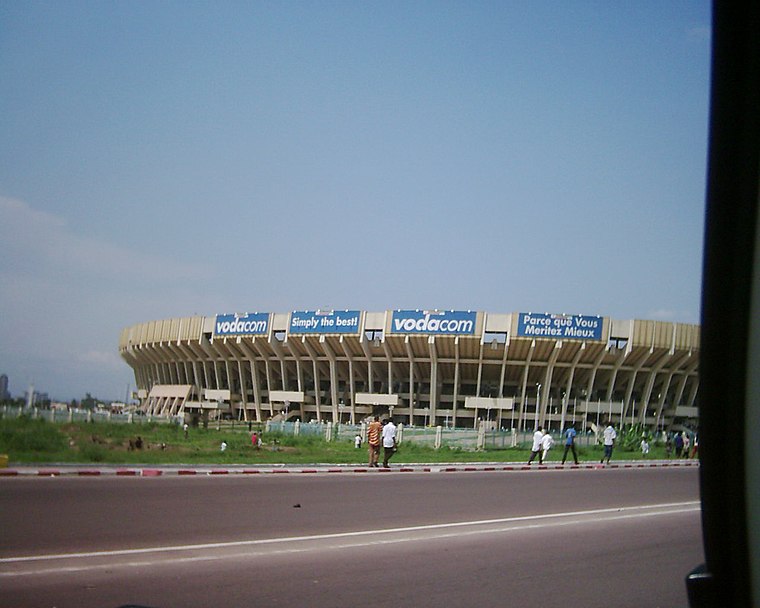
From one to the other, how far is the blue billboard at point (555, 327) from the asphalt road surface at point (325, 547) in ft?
166

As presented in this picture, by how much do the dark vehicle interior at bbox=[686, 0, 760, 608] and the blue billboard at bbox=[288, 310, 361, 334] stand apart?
67465 millimetres

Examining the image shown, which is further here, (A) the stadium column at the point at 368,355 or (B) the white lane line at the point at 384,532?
(A) the stadium column at the point at 368,355

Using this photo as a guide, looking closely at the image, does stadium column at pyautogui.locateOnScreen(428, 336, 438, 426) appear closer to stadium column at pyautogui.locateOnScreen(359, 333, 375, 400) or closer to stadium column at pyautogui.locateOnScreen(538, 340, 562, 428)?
stadium column at pyautogui.locateOnScreen(359, 333, 375, 400)

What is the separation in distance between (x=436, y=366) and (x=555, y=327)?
10861mm

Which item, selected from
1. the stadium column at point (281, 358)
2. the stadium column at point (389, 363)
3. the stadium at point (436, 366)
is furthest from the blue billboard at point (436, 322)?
the stadium column at point (281, 358)

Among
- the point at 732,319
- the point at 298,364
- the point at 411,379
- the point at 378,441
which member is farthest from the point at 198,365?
the point at 732,319

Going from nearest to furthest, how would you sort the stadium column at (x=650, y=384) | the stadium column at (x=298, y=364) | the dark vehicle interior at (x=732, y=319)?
the dark vehicle interior at (x=732, y=319) → the stadium column at (x=650, y=384) → the stadium column at (x=298, y=364)

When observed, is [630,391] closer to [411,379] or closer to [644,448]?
[411,379]

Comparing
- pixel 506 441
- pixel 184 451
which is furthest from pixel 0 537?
pixel 506 441

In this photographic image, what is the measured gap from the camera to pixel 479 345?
228ft

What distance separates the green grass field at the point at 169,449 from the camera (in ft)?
48.6

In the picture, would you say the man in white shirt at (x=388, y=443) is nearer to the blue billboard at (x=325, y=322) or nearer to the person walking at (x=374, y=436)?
the person walking at (x=374, y=436)

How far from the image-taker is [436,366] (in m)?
72.1

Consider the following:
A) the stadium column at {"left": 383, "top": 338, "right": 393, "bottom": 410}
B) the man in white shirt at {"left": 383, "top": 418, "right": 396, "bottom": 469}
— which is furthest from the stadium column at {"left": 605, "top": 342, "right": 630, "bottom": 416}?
the man in white shirt at {"left": 383, "top": 418, "right": 396, "bottom": 469}
